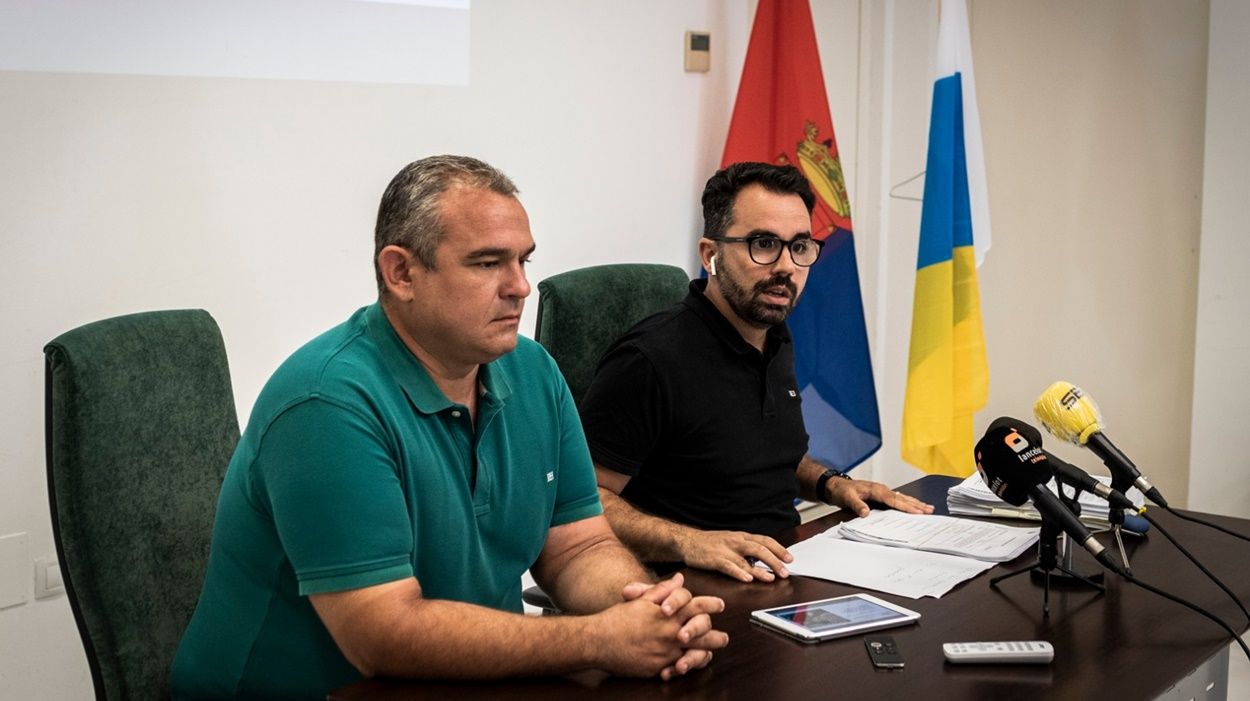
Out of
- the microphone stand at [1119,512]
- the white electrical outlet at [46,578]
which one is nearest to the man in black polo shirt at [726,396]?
the microphone stand at [1119,512]

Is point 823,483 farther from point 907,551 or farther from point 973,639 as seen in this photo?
point 973,639

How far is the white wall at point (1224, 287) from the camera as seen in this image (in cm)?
390

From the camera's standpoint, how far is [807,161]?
3699 millimetres

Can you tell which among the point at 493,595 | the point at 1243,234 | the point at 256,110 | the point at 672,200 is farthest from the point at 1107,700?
the point at 1243,234

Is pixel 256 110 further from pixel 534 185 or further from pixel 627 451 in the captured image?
pixel 627 451

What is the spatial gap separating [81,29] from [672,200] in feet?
5.78

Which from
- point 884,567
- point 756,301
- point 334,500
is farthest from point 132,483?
point 756,301

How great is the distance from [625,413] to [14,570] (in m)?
1.17

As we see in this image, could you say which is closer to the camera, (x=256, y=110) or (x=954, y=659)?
(x=954, y=659)

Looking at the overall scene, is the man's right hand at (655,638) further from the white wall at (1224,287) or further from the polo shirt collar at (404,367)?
the white wall at (1224,287)

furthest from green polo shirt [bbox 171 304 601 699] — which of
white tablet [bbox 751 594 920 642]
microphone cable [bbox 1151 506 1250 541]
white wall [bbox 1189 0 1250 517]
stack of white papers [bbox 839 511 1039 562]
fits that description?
white wall [bbox 1189 0 1250 517]

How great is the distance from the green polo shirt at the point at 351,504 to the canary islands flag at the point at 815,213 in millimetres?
1996

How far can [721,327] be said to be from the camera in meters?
2.46

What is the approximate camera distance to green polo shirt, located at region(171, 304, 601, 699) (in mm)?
1491
